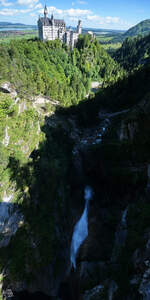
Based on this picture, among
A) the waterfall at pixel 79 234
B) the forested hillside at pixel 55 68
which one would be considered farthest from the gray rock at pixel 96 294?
the forested hillside at pixel 55 68

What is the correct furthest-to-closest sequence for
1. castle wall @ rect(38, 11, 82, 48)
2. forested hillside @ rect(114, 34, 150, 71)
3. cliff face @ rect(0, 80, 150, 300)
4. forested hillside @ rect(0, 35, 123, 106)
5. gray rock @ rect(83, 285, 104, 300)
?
forested hillside @ rect(114, 34, 150, 71) < castle wall @ rect(38, 11, 82, 48) < forested hillside @ rect(0, 35, 123, 106) < cliff face @ rect(0, 80, 150, 300) < gray rock @ rect(83, 285, 104, 300)

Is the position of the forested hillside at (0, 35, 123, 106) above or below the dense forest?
above

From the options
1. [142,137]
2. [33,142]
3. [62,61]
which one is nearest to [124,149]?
[142,137]

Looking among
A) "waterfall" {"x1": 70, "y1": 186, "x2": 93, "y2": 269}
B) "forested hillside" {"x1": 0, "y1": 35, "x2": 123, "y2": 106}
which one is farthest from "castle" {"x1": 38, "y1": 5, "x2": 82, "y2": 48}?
"waterfall" {"x1": 70, "y1": 186, "x2": 93, "y2": 269}

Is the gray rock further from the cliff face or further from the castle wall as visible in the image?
the castle wall

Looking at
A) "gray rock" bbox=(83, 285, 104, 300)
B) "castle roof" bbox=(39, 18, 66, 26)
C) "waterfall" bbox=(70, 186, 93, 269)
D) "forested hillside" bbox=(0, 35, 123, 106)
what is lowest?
"waterfall" bbox=(70, 186, 93, 269)

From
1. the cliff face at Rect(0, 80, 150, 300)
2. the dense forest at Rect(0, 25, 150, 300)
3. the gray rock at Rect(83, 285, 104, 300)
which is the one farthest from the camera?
the dense forest at Rect(0, 25, 150, 300)

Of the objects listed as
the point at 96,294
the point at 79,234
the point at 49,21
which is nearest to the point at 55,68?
the point at 49,21

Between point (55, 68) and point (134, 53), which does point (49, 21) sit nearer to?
point (55, 68)
